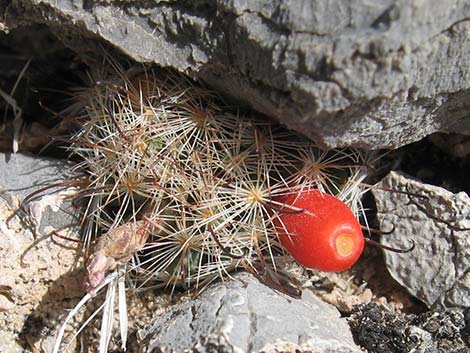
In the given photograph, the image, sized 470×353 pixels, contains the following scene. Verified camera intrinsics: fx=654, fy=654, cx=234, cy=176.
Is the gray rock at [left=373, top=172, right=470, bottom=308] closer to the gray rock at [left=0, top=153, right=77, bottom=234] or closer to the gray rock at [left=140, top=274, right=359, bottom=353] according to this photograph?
the gray rock at [left=140, top=274, right=359, bottom=353]

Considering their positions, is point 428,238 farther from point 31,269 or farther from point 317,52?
point 31,269

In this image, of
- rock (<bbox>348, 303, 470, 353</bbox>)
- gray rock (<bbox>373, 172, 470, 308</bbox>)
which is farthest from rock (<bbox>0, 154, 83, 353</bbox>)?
gray rock (<bbox>373, 172, 470, 308</bbox>)

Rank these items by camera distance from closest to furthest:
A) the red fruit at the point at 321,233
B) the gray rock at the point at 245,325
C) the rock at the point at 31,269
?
1. the gray rock at the point at 245,325
2. the red fruit at the point at 321,233
3. the rock at the point at 31,269

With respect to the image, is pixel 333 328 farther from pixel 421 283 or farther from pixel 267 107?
pixel 267 107

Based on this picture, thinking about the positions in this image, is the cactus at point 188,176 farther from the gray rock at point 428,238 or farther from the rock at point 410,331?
the rock at point 410,331

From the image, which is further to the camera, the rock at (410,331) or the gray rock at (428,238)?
the gray rock at (428,238)

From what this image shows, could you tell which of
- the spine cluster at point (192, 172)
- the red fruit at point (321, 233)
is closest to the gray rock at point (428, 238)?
the spine cluster at point (192, 172)
